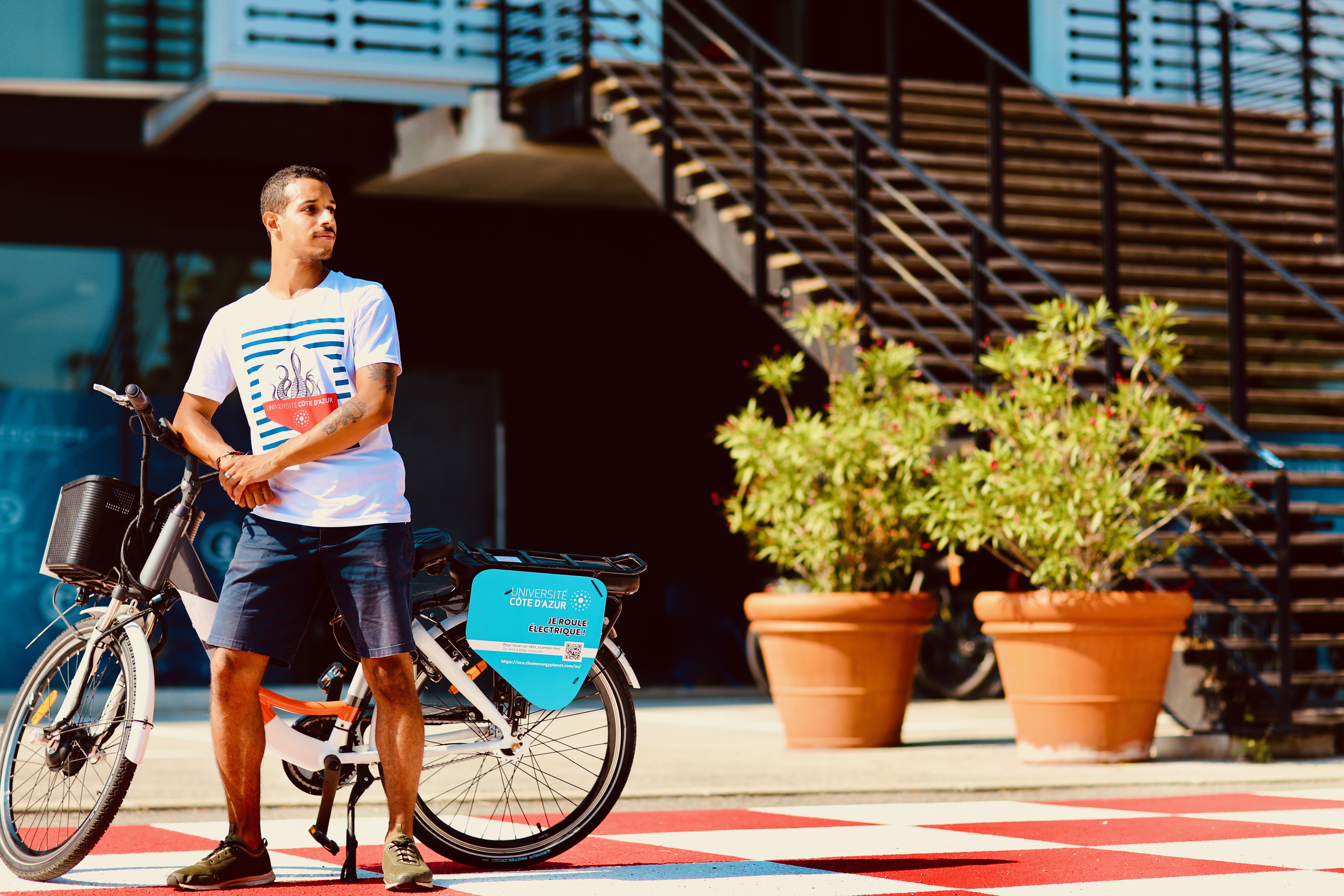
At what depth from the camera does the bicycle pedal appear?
188 inches

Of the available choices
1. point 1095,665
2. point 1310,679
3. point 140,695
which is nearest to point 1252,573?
point 1310,679

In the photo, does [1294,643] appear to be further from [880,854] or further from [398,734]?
[398,734]

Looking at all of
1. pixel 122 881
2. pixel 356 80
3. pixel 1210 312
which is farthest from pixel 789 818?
pixel 356 80

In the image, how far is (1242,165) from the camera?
14.0 meters

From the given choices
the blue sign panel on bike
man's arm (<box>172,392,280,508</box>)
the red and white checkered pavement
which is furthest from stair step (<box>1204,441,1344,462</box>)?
man's arm (<box>172,392,280,508</box>)

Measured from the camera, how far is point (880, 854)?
5.32 m

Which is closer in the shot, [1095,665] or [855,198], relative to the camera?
[1095,665]

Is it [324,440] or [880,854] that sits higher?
[324,440]

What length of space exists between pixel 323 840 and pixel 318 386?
3.71ft

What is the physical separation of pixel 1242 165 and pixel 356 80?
6393 millimetres

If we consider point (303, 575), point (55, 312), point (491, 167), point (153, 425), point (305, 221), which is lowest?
point (303, 575)

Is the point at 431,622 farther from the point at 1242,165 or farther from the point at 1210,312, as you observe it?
the point at 1242,165

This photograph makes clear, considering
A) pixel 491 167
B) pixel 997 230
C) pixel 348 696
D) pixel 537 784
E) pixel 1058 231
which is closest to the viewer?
pixel 348 696

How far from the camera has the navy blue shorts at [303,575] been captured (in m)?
4.62
